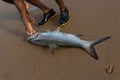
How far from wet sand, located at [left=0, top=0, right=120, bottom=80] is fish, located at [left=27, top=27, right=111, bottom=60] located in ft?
0.22

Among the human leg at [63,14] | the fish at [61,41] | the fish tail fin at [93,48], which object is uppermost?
the human leg at [63,14]

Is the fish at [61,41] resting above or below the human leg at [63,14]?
below

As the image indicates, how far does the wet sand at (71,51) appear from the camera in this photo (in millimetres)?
3605

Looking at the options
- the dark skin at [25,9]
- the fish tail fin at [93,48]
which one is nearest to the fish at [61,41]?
the fish tail fin at [93,48]

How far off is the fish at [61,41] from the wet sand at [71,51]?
7 cm

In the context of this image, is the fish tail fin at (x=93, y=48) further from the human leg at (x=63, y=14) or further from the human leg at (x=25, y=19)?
the human leg at (x=25, y=19)

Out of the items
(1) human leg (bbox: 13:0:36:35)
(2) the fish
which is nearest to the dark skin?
(1) human leg (bbox: 13:0:36:35)

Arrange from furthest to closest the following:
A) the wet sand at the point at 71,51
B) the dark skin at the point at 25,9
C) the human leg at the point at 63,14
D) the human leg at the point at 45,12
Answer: the human leg at the point at 45,12 → the human leg at the point at 63,14 → the dark skin at the point at 25,9 → the wet sand at the point at 71,51

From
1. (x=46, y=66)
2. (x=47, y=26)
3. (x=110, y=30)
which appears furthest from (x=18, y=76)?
(x=110, y=30)

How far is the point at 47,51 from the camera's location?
13.4 ft

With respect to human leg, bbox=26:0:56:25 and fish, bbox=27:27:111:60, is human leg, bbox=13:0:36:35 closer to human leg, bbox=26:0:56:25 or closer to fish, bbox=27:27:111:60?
fish, bbox=27:27:111:60

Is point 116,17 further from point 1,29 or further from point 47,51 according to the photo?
point 1,29

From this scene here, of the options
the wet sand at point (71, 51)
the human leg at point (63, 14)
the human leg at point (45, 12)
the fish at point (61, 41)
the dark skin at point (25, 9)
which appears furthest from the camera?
the human leg at point (45, 12)

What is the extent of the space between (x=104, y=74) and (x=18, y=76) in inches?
43.7
